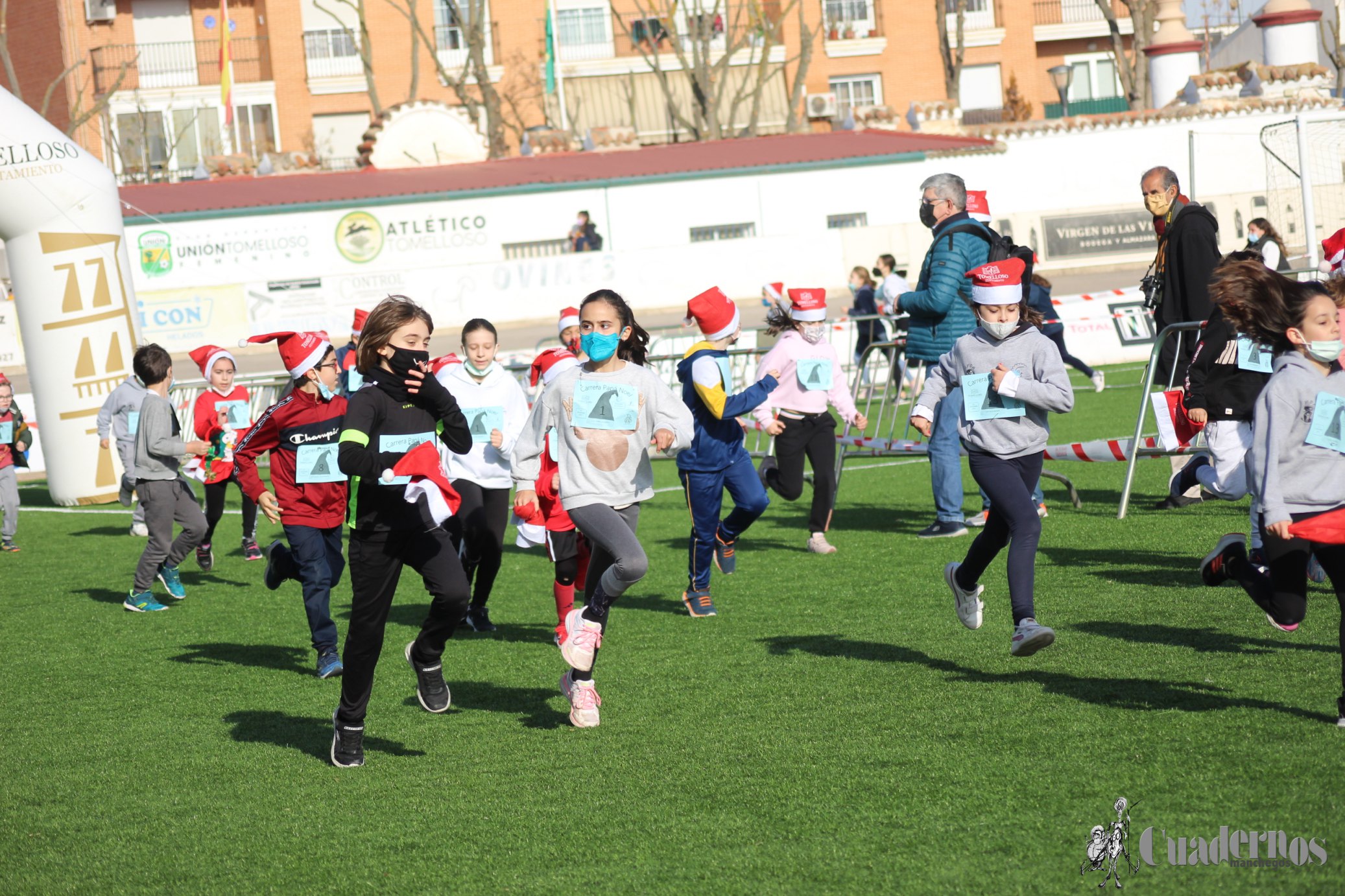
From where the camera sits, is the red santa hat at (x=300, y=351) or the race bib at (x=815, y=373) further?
the race bib at (x=815, y=373)

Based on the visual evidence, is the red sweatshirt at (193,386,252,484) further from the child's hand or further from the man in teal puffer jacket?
the man in teal puffer jacket

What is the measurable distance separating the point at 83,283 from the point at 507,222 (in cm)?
1960

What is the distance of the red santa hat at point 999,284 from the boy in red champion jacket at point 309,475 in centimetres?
345

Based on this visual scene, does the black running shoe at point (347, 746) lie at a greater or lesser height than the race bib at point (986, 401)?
lesser

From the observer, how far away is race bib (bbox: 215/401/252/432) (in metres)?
10.8

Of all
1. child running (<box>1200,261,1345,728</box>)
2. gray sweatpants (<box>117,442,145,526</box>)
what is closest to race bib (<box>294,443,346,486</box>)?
gray sweatpants (<box>117,442,145,526</box>)

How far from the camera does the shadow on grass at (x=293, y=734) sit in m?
6.34

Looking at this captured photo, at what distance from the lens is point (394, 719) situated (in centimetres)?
684

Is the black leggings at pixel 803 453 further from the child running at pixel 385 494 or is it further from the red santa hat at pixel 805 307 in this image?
the child running at pixel 385 494

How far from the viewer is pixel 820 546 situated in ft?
35.2

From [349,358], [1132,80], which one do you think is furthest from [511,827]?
[1132,80]

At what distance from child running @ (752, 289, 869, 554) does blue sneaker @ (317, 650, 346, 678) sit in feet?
12.3

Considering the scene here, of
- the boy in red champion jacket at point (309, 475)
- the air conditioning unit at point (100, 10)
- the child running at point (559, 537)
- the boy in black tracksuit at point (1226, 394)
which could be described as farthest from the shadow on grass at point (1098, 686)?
the air conditioning unit at point (100, 10)

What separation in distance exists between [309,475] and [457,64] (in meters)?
49.5
